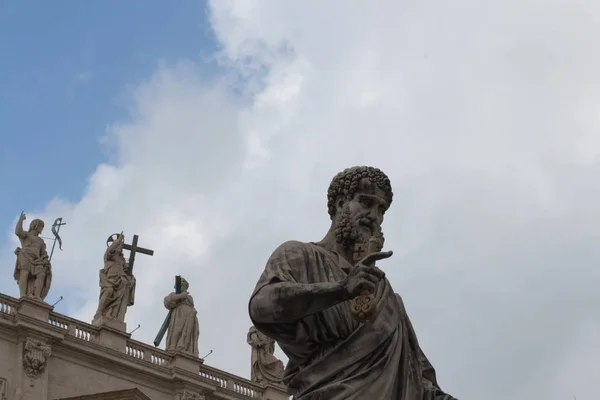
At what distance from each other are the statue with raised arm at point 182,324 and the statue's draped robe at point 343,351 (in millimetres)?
27228

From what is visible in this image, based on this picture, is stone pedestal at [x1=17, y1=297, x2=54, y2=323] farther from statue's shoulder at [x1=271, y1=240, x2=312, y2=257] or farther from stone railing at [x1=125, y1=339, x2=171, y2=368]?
statue's shoulder at [x1=271, y1=240, x2=312, y2=257]

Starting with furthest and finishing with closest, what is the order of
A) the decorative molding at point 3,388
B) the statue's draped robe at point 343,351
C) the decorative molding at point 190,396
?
the decorative molding at point 190,396, the decorative molding at point 3,388, the statue's draped robe at point 343,351

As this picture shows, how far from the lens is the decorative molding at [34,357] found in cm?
2740

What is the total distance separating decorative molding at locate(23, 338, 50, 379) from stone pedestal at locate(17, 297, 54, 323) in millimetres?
595

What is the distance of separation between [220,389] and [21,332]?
582 cm

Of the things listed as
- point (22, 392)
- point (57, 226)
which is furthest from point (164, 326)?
point (22, 392)

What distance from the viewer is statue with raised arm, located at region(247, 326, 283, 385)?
3209 centimetres

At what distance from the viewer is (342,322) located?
13.4 ft

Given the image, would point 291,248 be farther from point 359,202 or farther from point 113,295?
point 113,295

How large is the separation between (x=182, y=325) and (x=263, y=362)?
8.32 ft

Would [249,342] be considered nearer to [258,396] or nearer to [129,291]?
[258,396]

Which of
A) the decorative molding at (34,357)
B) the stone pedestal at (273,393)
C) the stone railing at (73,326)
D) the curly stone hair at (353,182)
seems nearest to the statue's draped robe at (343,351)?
the curly stone hair at (353,182)

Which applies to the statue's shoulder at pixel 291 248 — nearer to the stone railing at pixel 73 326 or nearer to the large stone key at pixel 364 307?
the large stone key at pixel 364 307

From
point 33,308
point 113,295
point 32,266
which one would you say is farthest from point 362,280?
point 113,295
